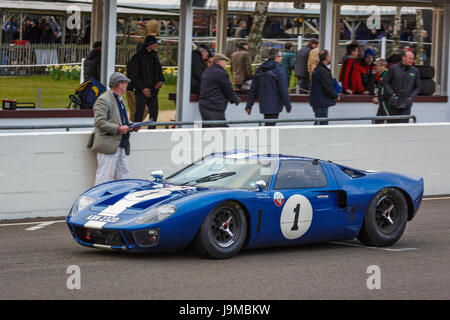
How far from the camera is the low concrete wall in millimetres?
12391

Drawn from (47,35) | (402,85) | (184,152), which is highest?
(47,35)

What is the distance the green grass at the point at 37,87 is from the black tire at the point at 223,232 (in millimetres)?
7385

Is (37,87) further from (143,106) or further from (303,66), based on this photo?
(303,66)

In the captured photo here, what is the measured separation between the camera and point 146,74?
16672 mm

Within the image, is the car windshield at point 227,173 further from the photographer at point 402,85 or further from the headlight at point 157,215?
the photographer at point 402,85

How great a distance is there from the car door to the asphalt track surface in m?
0.24

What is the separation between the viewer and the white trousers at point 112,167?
12.6m

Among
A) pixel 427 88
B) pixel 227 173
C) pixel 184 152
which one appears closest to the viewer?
pixel 227 173

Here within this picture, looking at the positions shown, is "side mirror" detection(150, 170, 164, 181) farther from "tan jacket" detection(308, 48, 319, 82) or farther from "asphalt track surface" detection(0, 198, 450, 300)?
"tan jacket" detection(308, 48, 319, 82)

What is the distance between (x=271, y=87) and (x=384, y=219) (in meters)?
6.54

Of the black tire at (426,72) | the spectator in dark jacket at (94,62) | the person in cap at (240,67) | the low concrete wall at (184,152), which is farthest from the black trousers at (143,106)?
the black tire at (426,72)

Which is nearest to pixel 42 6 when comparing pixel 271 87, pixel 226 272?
pixel 271 87

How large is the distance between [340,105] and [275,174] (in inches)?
408

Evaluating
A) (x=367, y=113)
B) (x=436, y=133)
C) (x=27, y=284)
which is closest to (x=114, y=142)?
(x=27, y=284)
